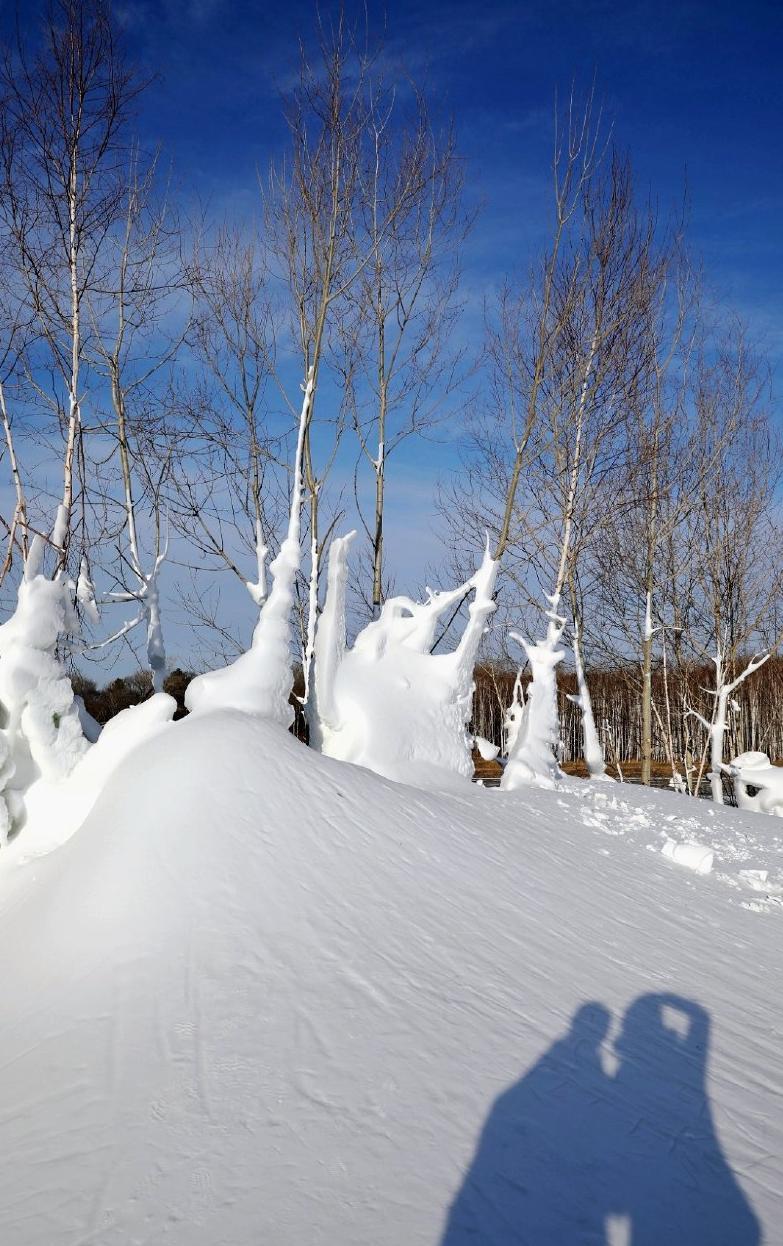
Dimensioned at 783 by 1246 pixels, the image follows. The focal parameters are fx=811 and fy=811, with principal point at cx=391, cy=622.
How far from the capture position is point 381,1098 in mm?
2523

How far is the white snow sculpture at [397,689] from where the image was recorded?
6.93 meters

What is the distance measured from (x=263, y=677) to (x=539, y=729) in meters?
3.63

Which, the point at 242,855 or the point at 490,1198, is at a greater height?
the point at 242,855

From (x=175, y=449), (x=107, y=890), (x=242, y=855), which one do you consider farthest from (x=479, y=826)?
(x=175, y=449)

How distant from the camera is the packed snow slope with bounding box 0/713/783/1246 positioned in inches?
83.7

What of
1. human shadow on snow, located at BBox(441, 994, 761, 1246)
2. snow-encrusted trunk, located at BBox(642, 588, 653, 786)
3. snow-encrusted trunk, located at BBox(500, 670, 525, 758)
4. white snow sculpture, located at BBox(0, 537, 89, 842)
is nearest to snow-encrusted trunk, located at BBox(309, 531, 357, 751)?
white snow sculpture, located at BBox(0, 537, 89, 842)

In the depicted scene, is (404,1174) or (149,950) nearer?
(404,1174)

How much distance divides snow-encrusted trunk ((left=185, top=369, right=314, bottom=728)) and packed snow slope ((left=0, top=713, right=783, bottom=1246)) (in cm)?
80

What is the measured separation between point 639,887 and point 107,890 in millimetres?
3436

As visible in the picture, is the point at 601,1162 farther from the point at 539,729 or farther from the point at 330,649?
the point at 539,729

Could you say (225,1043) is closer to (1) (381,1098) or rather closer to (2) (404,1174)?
(1) (381,1098)

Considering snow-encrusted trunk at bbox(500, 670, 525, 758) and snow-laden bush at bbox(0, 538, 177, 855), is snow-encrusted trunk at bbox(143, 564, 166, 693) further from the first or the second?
snow-encrusted trunk at bbox(500, 670, 525, 758)

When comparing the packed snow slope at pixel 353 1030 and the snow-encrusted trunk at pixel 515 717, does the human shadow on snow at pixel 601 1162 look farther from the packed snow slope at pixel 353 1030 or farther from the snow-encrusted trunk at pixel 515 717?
the snow-encrusted trunk at pixel 515 717

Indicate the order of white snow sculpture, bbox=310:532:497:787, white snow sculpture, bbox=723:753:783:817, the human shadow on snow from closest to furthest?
the human shadow on snow, white snow sculpture, bbox=310:532:497:787, white snow sculpture, bbox=723:753:783:817
